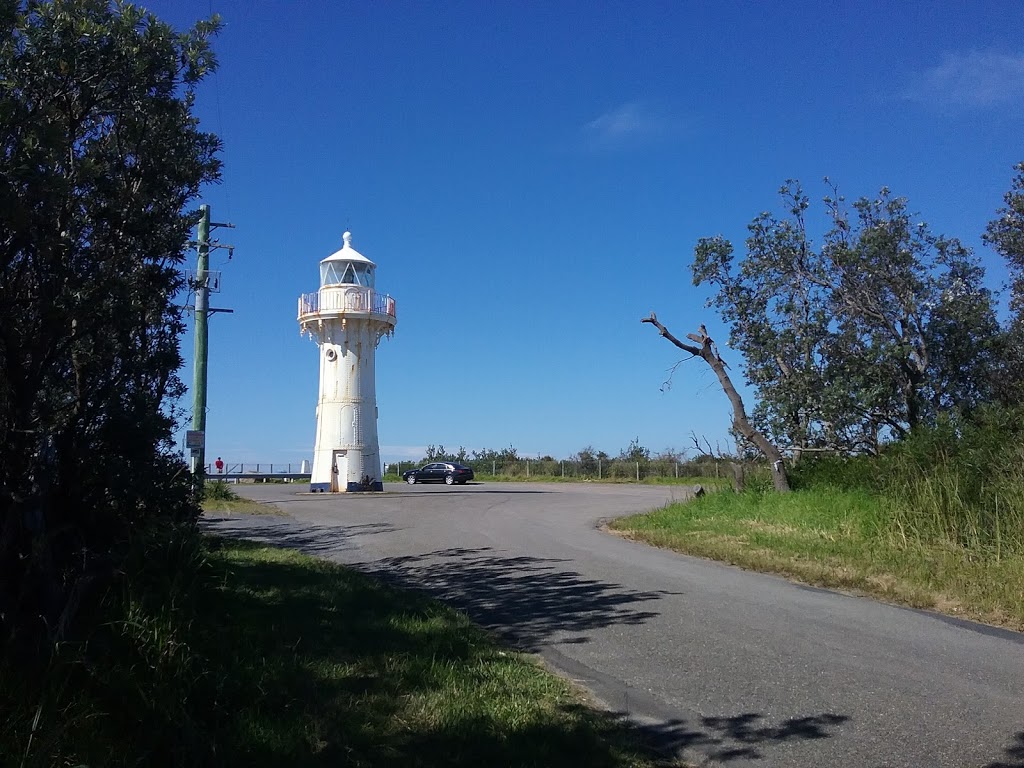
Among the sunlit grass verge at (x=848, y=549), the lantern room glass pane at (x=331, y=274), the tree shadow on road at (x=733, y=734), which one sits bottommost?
the tree shadow on road at (x=733, y=734)

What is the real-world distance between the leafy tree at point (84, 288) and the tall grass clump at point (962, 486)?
32.8ft

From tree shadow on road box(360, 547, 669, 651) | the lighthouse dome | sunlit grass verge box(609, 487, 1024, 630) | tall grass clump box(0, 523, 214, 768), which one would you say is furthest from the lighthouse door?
tall grass clump box(0, 523, 214, 768)

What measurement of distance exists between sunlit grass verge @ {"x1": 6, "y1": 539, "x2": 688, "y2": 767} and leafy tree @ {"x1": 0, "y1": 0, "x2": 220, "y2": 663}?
1.64 ft

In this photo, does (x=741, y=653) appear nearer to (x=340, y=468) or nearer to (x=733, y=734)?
(x=733, y=734)

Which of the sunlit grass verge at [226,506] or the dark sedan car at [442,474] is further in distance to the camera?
the dark sedan car at [442,474]

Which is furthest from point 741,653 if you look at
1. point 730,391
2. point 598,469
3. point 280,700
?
point 598,469

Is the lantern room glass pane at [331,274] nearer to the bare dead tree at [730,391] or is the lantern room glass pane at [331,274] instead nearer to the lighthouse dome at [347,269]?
the lighthouse dome at [347,269]

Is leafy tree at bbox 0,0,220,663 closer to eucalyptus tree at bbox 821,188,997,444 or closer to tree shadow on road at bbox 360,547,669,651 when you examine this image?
tree shadow on road at bbox 360,547,669,651

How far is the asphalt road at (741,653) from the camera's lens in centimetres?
514

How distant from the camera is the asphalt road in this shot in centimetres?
514

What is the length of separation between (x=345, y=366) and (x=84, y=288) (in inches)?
1159

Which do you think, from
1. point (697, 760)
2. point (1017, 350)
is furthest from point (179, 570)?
point (1017, 350)

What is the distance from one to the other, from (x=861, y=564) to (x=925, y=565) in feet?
2.83

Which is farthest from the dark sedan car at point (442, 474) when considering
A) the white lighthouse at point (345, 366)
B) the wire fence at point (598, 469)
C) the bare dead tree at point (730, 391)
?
the bare dead tree at point (730, 391)
